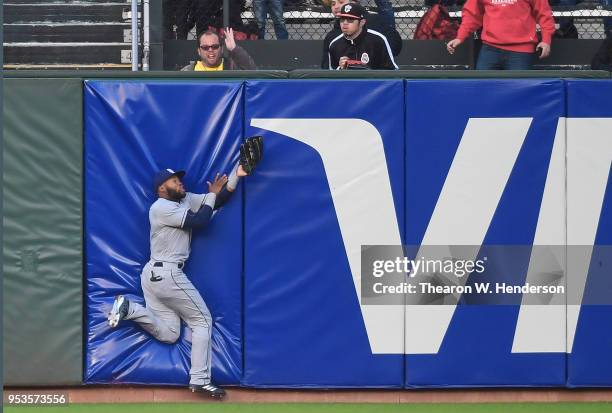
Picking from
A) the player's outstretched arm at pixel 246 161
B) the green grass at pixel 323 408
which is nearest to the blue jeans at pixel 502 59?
the player's outstretched arm at pixel 246 161

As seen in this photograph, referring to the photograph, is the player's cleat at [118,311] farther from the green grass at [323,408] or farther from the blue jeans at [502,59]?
the blue jeans at [502,59]

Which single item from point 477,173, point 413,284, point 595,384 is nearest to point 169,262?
point 413,284

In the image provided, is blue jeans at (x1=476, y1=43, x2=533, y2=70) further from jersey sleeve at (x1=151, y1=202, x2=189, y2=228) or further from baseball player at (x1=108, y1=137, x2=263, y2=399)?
jersey sleeve at (x1=151, y1=202, x2=189, y2=228)

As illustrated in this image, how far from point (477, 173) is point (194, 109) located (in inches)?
93.2

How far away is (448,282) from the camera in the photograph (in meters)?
9.05

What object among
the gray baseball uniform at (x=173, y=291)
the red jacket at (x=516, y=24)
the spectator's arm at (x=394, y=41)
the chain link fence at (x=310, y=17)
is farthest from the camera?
the chain link fence at (x=310, y=17)

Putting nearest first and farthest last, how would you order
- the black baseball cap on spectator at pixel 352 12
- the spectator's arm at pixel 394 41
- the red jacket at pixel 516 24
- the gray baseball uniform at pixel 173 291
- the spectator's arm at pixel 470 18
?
the gray baseball uniform at pixel 173 291, the black baseball cap on spectator at pixel 352 12, the red jacket at pixel 516 24, the spectator's arm at pixel 470 18, the spectator's arm at pixel 394 41

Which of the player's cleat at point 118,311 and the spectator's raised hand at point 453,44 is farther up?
the spectator's raised hand at point 453,44

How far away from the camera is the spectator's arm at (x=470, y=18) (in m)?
11.0

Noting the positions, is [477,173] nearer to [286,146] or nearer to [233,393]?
[286,146]

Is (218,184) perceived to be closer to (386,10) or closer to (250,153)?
(250,153)

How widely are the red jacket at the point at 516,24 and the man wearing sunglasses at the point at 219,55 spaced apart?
238cm

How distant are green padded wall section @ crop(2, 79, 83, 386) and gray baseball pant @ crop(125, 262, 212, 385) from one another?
1.86ft

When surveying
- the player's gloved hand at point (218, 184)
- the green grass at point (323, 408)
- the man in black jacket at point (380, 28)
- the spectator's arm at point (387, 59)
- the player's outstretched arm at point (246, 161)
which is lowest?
Result: the green grass at point (323, 408)
